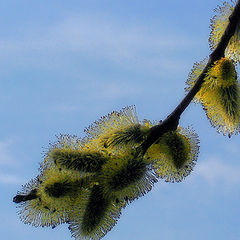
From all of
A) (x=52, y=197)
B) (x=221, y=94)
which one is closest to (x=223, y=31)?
(x=221, y=94)

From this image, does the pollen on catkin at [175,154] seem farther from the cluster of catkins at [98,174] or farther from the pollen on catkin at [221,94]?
the pollen on catkin at [221,94]

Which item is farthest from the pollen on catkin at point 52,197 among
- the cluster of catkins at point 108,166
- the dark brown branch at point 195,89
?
the dark brown branch at point 195,89

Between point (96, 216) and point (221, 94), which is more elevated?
point (221, 94)

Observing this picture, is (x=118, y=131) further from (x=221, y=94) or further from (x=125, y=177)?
(x=221, y=94)

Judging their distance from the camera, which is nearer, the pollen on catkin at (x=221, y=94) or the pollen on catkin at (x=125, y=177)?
the pollen on catkin at (x=125, y=177)

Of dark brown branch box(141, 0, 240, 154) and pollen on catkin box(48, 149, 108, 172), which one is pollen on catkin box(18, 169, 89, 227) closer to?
pollen on catkin box(48, 149, 108, 172)

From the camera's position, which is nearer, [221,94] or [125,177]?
[125,177]

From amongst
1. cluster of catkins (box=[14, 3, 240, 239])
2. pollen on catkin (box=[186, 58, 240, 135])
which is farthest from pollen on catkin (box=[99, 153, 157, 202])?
pollen on catkin (box=[186, 58, 240, 135])
